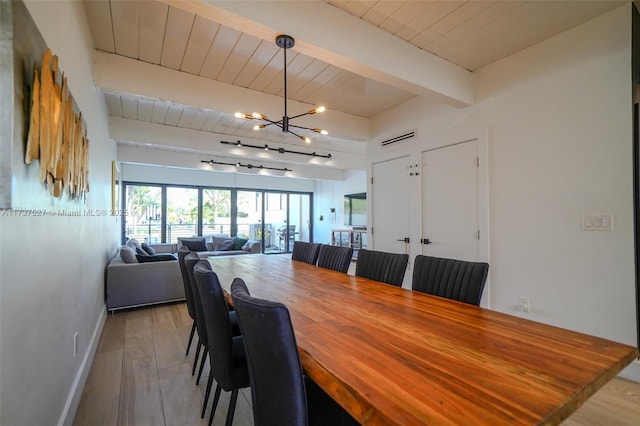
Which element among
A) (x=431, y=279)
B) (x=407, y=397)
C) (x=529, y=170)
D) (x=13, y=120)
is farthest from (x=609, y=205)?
(x=13, y=120)

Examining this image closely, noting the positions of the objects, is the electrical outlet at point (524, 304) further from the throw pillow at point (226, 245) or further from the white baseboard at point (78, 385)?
the throw pillow at point (226, 245)

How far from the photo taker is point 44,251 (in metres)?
1.32

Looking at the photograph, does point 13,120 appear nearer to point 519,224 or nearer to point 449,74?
point 449,74

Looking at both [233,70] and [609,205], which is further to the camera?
[233,70]

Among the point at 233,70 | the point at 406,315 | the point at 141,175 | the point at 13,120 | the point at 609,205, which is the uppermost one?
the point at 233,70

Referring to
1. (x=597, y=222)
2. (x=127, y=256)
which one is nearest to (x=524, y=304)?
(x=597, y=222)

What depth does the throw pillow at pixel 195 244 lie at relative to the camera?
724 cm

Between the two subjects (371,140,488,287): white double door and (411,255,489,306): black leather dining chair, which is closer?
(411,255,489,306): black leather dining chair

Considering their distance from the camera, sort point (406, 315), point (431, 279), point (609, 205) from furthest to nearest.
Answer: point (609, 205), point (431, 279), point (406, 315)

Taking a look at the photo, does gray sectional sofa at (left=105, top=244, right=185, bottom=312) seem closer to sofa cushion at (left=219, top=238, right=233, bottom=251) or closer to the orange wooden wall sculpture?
the orange wooden wall sculpture

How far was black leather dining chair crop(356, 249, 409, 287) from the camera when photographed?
7.45 ft

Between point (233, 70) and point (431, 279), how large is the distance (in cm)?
276

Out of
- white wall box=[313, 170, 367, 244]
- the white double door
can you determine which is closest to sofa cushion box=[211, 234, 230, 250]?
white wall box=[313, 170, 367, 244]

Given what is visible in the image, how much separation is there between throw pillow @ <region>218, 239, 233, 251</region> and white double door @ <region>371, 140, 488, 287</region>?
4457mm
